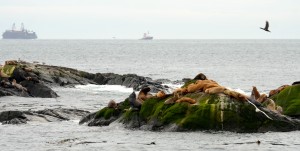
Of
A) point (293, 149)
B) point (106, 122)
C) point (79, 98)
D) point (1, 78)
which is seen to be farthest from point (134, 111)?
point (1, 78)

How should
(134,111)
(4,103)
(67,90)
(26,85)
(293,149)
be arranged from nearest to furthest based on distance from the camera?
(293,149) → (134,111) → (4,103) → (26,85) → (67,90)

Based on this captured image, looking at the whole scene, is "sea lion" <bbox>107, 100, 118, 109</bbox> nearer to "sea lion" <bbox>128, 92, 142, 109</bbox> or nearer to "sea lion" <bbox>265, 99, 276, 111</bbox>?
"sea lion" <bbox>128, 92, 142, 109</bbox>

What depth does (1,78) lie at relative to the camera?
5794 cm

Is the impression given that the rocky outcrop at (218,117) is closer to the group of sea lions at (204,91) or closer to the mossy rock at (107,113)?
the group of sea lions at (204,91)

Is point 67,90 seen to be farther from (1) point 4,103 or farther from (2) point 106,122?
(2) point 106,122

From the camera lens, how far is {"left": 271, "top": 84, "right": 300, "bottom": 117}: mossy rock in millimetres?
33531

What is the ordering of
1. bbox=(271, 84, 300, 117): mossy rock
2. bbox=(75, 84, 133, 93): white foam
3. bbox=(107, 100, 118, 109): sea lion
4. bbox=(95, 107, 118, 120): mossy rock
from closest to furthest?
1. bbox=(271, 84, 300, 117): mossy rock
2. bbox=(107, 100, 118, 109): sea lion
3. bbox=(95, 107, 118, 120): mossy rock
4. bbox=(75, 84, 133, 93): white foam

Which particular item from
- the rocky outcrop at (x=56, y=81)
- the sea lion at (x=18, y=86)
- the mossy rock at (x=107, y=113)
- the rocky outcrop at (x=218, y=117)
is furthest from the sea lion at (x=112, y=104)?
the sea lion at (x=18, y=86)

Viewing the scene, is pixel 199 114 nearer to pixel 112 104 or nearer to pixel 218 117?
pixel 218 117

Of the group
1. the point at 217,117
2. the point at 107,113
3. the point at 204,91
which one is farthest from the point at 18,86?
the point at 217,117

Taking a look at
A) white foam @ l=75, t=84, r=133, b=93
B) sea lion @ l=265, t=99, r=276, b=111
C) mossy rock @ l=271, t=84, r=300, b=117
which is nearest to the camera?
sea lion @ l=265, t=99, r=276, b=111

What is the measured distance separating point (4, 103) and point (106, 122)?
16.9 meters

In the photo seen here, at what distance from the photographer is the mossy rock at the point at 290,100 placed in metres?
33.5

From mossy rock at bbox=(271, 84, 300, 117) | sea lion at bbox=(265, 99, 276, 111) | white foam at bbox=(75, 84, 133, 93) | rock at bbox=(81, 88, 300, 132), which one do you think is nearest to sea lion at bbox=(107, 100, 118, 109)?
rock at bbox=(81, 88, 300, 132)
